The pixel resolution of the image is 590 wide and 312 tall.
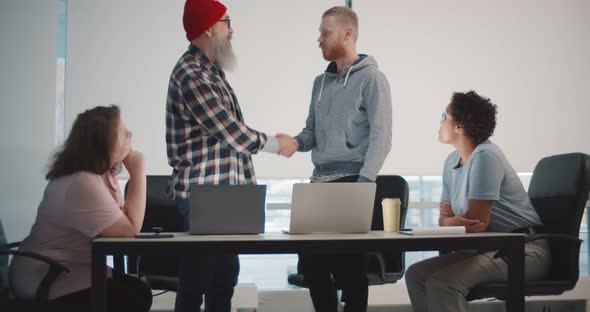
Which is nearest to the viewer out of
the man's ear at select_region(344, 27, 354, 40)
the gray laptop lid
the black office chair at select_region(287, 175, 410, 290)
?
the gray laptop lid

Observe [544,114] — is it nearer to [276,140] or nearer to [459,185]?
[459,185]

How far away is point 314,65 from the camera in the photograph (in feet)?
13.9

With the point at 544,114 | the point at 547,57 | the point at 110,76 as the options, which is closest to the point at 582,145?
the point at 544,114

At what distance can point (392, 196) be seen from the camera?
3418 mm

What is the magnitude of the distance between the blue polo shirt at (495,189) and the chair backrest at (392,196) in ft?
2.10

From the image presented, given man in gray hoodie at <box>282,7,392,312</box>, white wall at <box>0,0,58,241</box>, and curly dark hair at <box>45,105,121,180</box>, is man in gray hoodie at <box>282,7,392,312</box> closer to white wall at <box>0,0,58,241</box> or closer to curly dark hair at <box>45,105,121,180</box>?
curly dark hair at <box>45,105,121,180</box>

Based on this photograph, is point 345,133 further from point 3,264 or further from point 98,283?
point 3,264

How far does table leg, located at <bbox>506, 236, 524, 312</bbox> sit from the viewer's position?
1.95 m

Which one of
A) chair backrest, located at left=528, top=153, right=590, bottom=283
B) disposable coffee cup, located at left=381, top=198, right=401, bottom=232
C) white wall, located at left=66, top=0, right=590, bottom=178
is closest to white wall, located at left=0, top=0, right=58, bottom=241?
white wall, located at left=66, top=0, right=590, bottom=178

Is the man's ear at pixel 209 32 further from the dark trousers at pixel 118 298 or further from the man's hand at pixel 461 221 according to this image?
the man's hand at pixel 461 221

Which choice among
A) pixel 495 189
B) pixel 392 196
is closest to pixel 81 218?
pixel 495 189

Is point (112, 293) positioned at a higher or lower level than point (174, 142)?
lower

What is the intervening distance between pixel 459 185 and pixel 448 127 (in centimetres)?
26

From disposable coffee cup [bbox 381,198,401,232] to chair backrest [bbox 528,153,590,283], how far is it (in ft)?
2.73
